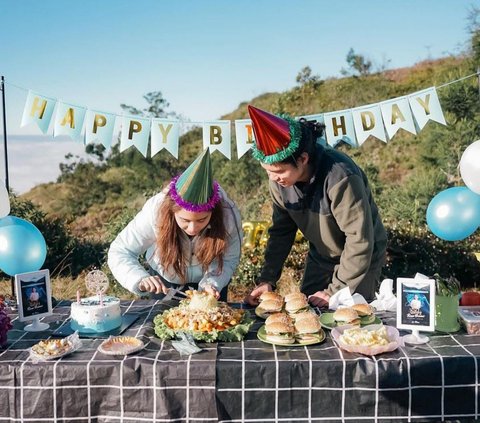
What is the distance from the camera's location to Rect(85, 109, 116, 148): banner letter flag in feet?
12.9

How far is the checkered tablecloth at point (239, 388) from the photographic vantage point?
6.12ft

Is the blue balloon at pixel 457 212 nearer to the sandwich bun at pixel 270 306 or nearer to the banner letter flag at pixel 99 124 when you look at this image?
the sandwich bun at pixel 270 306

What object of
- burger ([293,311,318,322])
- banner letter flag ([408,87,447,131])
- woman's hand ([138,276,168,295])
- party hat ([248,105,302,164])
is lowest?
burger ([293,311,318,322])

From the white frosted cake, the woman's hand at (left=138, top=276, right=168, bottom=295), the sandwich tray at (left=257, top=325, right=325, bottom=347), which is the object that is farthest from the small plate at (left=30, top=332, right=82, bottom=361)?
the sandwich tray at (left=257, top=325, right=325, bottom=347)

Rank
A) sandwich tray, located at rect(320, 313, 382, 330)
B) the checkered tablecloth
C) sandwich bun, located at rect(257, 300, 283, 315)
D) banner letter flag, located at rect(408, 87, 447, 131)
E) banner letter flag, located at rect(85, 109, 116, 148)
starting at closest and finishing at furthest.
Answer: the checkered tablecloth, sandwich tray, located at rect(320, 313, 382, 330), sandwich bun, located at rect(257, 300, 283, 315), banner letter flag, located at rect(408, 87, 447, 131), banner letter flag, located at rect(85, 109, 116, 148)

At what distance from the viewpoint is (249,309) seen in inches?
101

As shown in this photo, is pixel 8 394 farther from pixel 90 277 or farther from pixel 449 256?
pixel 449 256

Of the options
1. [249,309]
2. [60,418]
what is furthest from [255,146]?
[60,418]

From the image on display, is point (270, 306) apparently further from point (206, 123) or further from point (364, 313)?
point (206, 123)

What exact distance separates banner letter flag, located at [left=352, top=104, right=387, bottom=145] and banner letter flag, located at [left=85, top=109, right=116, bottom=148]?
1.88m

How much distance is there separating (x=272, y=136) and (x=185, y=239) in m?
0.74

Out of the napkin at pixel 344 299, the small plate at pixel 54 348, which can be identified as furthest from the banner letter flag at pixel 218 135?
the small plate at pixel 54 348

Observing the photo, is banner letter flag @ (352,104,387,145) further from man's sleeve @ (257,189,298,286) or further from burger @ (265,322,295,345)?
burger @ (265,322,295,345)

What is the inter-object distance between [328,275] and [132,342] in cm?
135
